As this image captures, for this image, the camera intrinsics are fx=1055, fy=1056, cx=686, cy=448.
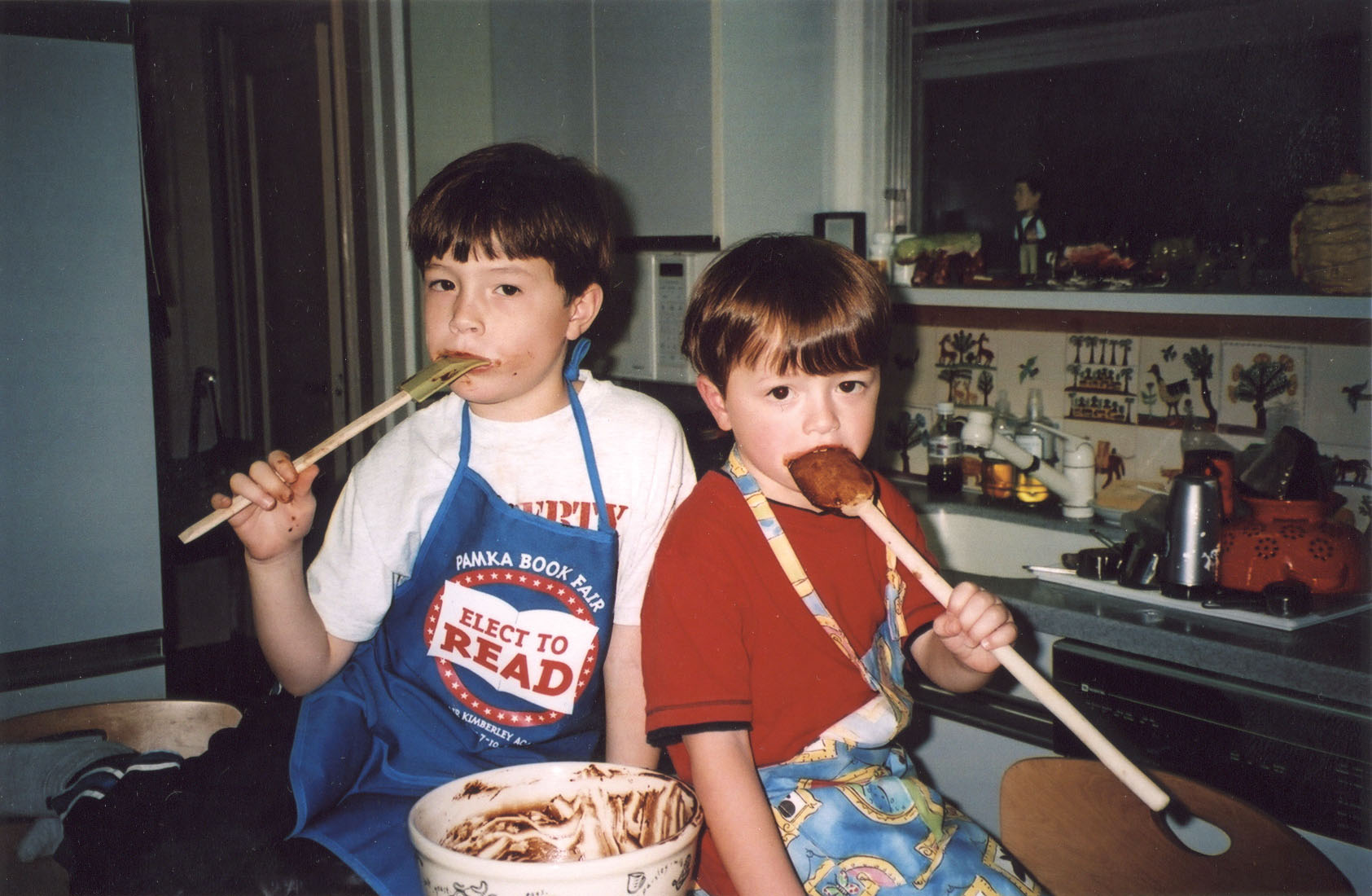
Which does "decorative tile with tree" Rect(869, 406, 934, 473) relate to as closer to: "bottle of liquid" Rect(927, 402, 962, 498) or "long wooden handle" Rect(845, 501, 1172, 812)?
"bottle of liquid" Rect(927, 402, 962, 498)

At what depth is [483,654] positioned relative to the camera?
1.05m

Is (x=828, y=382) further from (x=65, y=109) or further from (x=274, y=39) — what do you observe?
(x=274, y=39)

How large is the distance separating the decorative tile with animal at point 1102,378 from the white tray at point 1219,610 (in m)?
0.54

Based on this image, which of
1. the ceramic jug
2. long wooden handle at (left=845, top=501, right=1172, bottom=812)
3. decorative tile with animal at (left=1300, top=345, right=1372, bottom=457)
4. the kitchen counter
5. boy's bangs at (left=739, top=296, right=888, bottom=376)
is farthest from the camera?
decorative tile with animal at (left=1300, top=345, right=1372, bottom=457)

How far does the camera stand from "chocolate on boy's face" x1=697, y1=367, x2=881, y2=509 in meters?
0.96

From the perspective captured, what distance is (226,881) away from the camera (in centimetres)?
92

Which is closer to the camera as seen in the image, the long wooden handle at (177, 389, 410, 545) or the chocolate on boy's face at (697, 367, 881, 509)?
the long wooden handle at (177, 389, 410, 545)

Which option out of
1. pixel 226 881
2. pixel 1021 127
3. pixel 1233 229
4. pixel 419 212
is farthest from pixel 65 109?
pixel 1233 229

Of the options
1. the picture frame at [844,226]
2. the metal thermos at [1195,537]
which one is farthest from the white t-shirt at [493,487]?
the picture frame at [844,226]

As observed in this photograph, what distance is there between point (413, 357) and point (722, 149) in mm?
873

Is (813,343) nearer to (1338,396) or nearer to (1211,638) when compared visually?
(1211,638)

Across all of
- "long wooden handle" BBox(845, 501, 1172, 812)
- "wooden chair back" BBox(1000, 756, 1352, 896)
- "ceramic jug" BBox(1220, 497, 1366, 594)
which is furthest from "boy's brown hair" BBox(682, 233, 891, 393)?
"ceramic jug" BBox(1220, 497, 1366, 594)

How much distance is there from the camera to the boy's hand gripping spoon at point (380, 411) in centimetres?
83

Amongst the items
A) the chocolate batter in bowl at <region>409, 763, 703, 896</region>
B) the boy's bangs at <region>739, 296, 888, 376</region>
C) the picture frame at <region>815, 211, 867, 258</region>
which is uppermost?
the picture frame at <region>815, 211, 867, 258</region>
